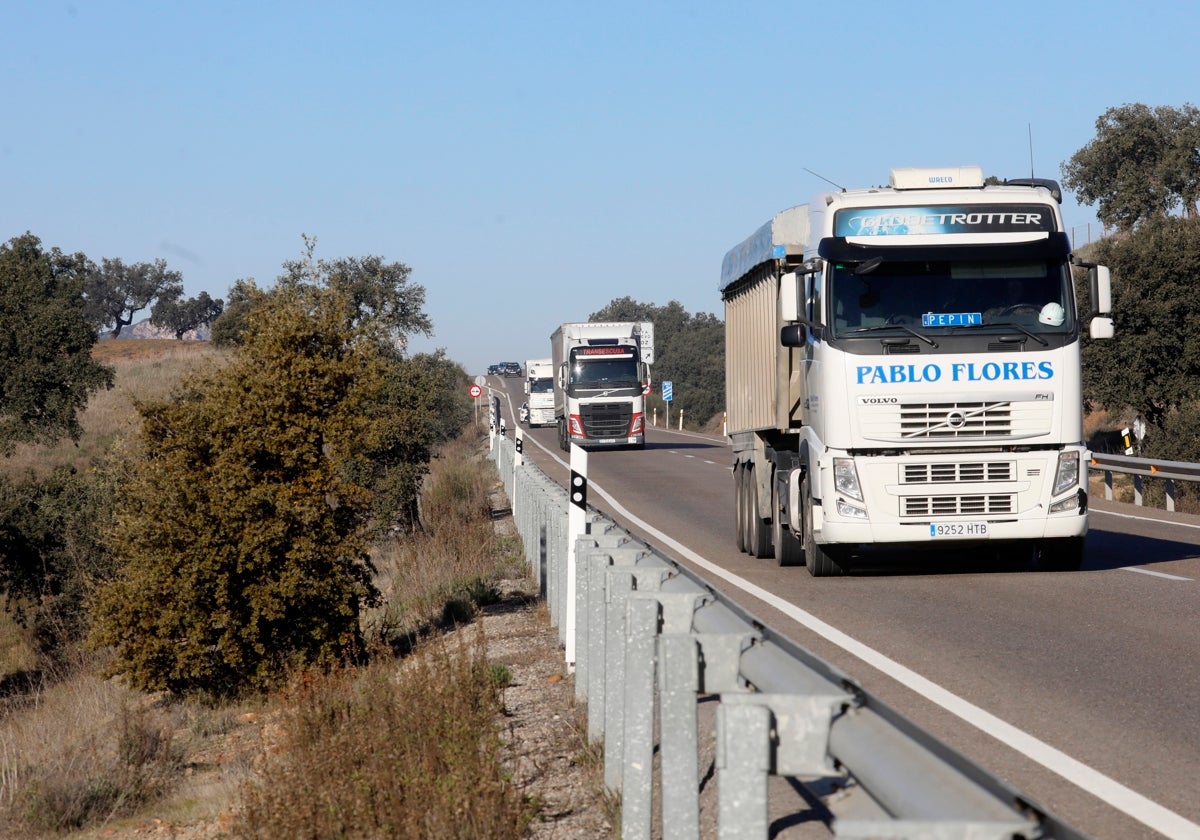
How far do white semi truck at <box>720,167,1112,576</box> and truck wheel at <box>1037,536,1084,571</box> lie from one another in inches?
12.4

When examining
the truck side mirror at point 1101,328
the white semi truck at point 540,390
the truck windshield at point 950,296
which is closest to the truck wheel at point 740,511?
the truck windshield at point 950,296

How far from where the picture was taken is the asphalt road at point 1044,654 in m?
6.16

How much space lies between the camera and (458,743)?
21.4 ft

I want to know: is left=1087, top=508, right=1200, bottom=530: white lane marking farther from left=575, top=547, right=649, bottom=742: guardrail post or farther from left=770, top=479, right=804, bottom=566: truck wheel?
left=575, top=547, right=649, bottom=742: guardrail post

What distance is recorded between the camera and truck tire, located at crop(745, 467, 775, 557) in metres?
16.5

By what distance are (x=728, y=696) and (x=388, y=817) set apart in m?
2.71

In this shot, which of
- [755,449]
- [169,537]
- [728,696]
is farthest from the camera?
[755,449]

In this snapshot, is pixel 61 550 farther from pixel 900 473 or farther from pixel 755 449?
pixel 900 473

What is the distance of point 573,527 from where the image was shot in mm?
10516

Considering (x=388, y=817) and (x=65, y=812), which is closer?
(x=388, y=817)

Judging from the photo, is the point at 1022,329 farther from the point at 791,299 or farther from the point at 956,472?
the point at 791,299

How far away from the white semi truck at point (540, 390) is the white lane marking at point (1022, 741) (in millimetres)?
58733

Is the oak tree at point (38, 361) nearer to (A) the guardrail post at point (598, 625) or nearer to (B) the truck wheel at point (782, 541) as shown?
(B) the truck wheel at point (782, 541)

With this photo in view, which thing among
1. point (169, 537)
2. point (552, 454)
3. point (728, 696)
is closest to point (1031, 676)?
point (728, 696)
